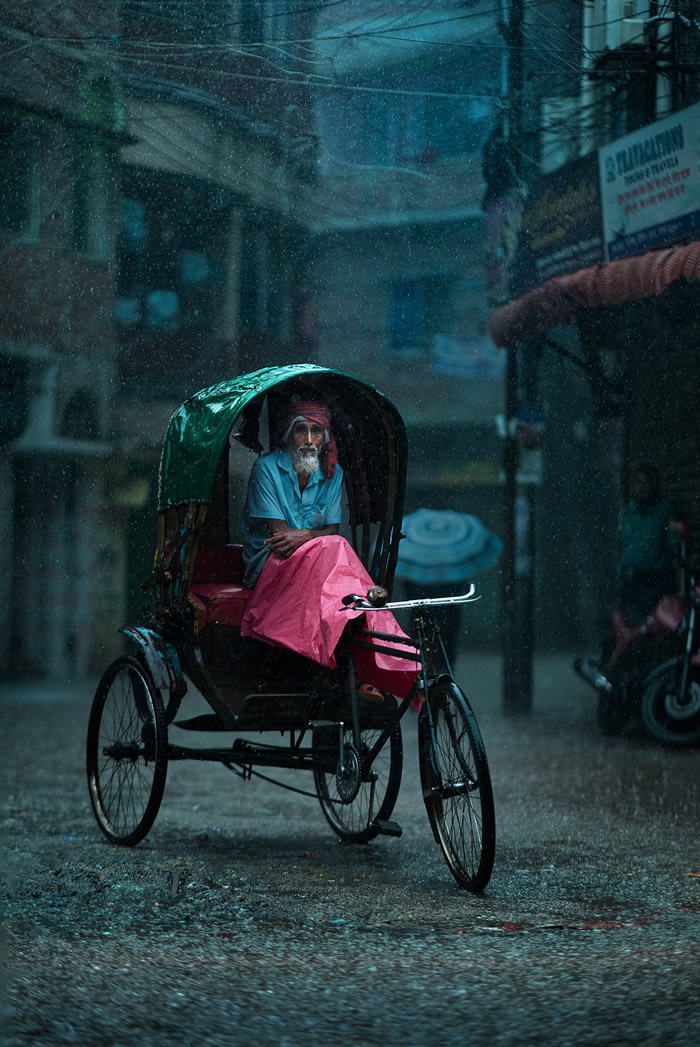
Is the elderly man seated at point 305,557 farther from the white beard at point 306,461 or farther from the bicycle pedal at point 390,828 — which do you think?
the bicycle pedal at point 390,828

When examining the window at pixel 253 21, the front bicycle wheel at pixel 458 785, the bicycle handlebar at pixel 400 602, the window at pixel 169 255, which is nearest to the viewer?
the front bicycle wheel at pixel 458 785

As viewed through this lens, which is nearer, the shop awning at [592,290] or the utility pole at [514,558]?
the shop awning at [592,290]

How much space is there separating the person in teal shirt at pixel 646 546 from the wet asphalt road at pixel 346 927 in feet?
9.66

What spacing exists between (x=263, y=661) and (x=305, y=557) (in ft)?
1.93

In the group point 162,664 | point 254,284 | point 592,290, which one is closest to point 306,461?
point 162,664

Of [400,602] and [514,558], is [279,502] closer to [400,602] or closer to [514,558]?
[400,602]

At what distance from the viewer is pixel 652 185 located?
10.7 metres

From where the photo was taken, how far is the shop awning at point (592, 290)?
34.0ft

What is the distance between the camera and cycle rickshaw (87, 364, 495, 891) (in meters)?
5.07

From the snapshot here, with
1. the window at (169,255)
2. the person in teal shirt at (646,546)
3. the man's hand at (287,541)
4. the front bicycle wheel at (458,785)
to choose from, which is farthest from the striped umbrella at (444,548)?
the front bicycle wheel at (458,785)

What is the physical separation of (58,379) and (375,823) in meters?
12.5

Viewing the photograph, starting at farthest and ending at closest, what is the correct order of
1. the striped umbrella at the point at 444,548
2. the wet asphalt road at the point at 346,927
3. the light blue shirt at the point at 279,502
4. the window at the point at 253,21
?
the window at the point at 253,21 < the striped umbrella at the point at 444,548 < the light blue shirt at the point at 279,502 < the wet asphalt road at the point at 346,927

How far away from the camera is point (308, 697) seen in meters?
5.50

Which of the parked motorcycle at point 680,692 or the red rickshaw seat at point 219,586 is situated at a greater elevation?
the red rickshaw seat at point 219,586
